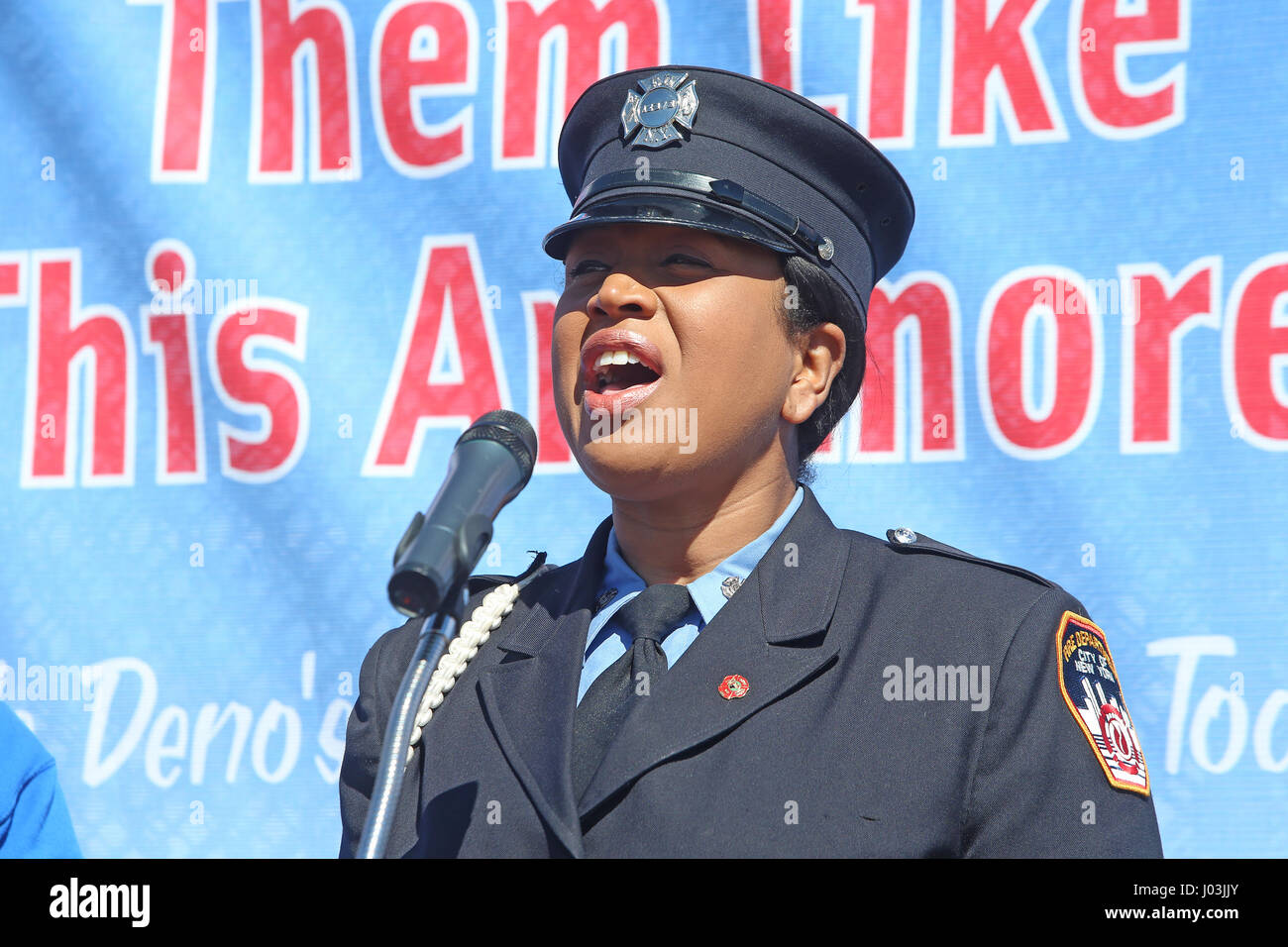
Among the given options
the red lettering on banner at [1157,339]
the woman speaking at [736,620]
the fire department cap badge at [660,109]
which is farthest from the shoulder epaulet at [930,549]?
the red lettering on banner at [1157,339]

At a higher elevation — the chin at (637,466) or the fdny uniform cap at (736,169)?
the fdny uniform cap at (736,169)

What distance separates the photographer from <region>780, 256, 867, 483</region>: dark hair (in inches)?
58.0

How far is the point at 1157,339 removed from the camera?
2.07 meters

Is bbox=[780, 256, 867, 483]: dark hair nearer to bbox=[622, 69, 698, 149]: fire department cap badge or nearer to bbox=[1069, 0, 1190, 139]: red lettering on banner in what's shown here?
bbox=[622, 69, 698, 149]: fire department cap badge

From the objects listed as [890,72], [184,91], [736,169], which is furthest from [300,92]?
[736,169]

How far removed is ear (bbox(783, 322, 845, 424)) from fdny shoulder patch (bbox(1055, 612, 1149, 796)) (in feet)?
1.30

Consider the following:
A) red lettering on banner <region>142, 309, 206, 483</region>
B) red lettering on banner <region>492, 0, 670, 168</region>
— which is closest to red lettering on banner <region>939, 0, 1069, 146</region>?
red lettering on banner <region>492, 0, 670, 168</region>

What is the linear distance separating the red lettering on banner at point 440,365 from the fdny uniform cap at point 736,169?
2.35 feet

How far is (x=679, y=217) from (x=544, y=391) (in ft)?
2.96

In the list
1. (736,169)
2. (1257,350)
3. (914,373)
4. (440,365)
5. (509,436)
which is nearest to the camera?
(509,436)

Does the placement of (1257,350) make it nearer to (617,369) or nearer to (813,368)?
(813,368)

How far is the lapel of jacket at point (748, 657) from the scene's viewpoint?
1.26 metres

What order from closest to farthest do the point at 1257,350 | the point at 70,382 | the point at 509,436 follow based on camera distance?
the point at 509,436
the point at 1257,350
the point at 70,382

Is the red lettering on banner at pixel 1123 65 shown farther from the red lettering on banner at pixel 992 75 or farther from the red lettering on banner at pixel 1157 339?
the red lettering on banner at pixel 1157 339
